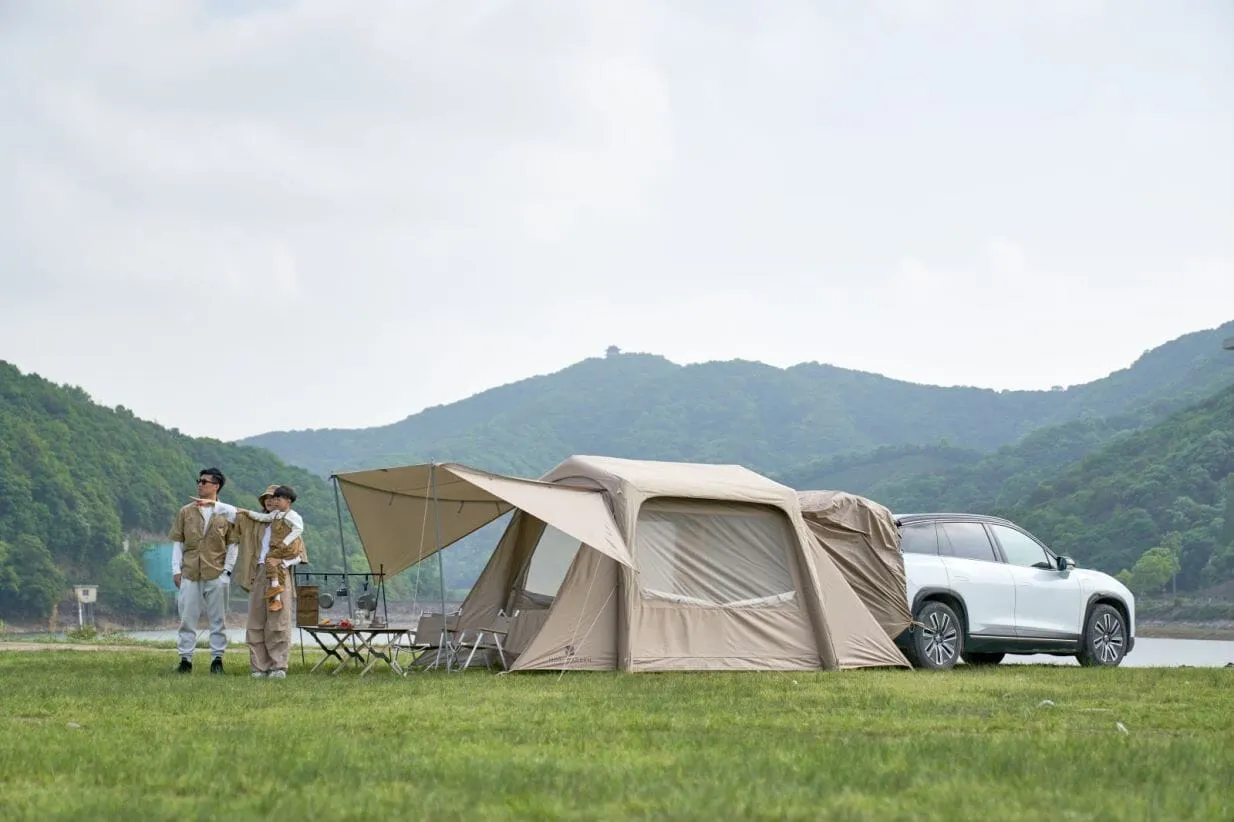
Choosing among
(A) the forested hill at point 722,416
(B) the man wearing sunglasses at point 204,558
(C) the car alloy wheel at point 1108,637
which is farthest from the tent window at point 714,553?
(A) the forested hill at point 722,416

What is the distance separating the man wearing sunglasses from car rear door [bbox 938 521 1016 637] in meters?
7.00

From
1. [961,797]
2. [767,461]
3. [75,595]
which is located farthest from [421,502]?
[767,461]

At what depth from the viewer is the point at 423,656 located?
14.8 metres

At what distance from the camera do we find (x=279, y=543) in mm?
13242

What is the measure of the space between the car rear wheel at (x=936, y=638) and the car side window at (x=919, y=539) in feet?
1.91

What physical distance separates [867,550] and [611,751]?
26.6ft

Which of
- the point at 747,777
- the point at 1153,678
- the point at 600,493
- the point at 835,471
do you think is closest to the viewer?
the point at 747,777

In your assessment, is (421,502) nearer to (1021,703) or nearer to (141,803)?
(1021,703)

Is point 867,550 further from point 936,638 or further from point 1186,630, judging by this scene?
point 1186,630

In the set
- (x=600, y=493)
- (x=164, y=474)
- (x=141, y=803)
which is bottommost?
(x=141, y=803)

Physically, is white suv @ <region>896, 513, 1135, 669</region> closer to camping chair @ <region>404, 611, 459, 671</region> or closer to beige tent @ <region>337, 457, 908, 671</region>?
Result: beige tent @ <region>337, 457, 908, 671</region>

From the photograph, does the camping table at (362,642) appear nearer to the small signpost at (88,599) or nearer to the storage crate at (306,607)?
the storage crate at (306,607)

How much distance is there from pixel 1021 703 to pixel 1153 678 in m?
3.03

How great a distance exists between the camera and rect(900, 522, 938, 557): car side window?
15.3 m
